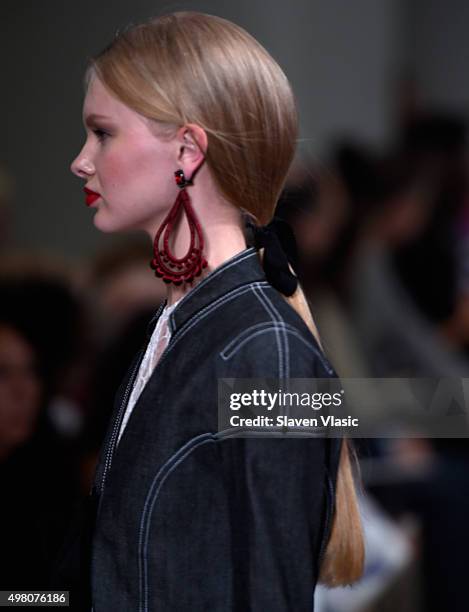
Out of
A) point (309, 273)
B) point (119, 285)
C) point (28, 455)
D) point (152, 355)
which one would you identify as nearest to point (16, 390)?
point (28, 455)

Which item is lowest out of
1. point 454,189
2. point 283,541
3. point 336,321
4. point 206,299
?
point 283,541

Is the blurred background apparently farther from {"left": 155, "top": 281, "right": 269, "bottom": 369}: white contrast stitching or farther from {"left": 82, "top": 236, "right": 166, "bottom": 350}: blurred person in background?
{"left": 155, "top": 281, "right": 269, "bottom": 369}: white contrast stitching

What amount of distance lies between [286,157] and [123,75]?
12cm

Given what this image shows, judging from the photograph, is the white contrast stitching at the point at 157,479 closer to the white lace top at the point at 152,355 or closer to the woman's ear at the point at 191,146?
the white lace top at the point at 152,355

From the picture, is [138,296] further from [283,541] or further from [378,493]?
[283,541]

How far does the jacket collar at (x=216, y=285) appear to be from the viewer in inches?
29.8

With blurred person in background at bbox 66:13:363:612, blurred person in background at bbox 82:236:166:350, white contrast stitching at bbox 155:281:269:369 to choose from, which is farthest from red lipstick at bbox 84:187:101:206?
blurred person in background at bbox 82:236:166:350

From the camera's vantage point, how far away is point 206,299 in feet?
2.48

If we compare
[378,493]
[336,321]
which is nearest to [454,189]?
[336,321]

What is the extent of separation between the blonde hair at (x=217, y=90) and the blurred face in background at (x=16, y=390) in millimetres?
343

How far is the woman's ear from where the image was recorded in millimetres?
729

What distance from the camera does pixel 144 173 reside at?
74 centimetres

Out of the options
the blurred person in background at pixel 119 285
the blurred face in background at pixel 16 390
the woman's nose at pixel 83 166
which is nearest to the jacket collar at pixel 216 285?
the woman's nose at pixel 83 166

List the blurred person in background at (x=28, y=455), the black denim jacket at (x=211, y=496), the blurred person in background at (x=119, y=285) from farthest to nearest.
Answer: the blurred person in background at (x=119, y=285) → the blurred person in background at (x=28, y=455) → the black denim jacket at (x=211, y=496)
